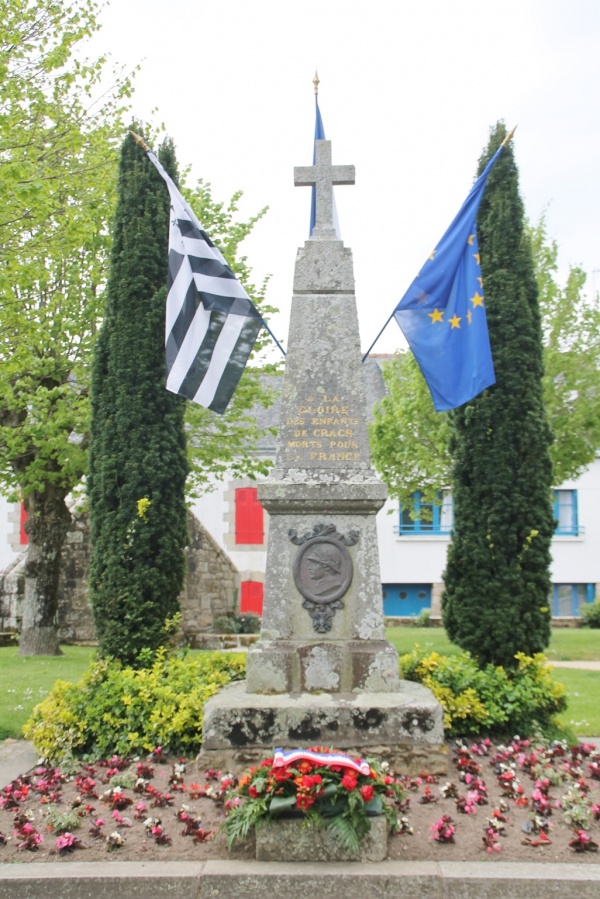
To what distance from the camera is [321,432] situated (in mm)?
7090

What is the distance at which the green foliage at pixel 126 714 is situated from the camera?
6828 millimetres

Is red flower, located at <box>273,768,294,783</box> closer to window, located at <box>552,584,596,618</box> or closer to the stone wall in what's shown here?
the stone wall

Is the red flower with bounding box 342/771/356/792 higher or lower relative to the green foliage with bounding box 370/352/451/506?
lower

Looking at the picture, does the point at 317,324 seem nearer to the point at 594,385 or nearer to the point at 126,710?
the point at 126,710

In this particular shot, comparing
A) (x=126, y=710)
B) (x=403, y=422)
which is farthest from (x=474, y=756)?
(x=403, y=422)

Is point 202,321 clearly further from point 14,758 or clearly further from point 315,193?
point 14,758

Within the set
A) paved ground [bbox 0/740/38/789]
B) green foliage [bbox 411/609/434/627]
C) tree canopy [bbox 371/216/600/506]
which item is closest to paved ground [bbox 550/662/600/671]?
tree canopy [bbox 371/216/600/506]

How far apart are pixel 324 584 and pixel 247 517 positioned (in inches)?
630

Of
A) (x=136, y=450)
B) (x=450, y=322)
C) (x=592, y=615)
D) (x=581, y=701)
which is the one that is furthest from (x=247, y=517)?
(x=450, y=322)

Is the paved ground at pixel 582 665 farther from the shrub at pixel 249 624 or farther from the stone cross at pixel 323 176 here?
the stone cross at pixel 323 176

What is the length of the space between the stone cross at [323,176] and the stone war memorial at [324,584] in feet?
0.10

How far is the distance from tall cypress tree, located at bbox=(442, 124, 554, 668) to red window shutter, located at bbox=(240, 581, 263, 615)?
13342 millimetres

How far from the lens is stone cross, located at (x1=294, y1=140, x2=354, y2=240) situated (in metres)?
7.56

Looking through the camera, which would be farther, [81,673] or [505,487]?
[81,673]
